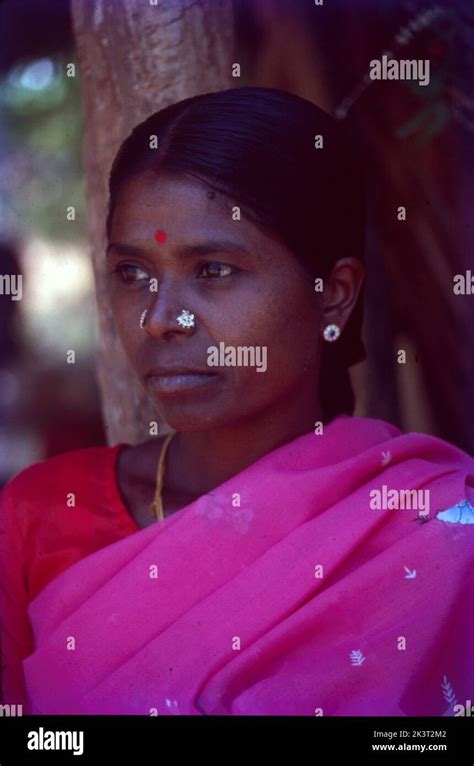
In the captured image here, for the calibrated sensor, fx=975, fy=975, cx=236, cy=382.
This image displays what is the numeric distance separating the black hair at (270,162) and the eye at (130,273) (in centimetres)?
14

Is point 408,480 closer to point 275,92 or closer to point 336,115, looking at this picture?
point 275,92

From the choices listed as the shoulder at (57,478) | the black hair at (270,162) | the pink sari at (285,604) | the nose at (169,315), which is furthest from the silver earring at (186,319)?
the shoulder at (57,478)

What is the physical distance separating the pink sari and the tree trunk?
794 millimetres

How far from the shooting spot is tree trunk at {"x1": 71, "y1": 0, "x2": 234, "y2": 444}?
2.38 m

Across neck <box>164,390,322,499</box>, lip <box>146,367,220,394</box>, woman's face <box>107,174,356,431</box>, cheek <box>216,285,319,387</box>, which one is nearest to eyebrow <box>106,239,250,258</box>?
woman's face <box>107,174,356,431</box>

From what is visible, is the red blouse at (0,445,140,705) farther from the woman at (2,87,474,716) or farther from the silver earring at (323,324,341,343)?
the silver earring at (323,324,341,343)

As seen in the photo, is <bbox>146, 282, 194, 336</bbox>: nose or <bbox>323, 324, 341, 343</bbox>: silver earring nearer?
<bbox>146, 282, 194, 336</bbox>: nose

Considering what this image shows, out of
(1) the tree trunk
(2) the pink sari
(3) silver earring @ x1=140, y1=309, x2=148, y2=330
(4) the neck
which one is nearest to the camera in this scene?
(2) the pink sari

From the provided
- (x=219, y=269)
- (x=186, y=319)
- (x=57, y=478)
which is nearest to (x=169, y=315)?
(x=186, y=319)

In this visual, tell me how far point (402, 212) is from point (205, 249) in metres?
1.19

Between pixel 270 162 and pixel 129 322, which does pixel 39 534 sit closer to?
pixel 129 322

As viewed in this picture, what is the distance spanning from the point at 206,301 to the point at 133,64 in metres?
0.77

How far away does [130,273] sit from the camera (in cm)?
212
